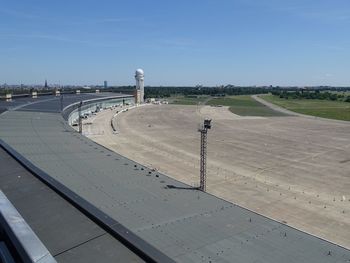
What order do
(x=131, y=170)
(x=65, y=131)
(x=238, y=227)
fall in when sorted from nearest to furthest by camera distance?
(x=238, y=227), (x=131, y=170), (x=65, y=131)

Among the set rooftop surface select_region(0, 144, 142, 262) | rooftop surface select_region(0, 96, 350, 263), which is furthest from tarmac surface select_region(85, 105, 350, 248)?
rooftop surface select_region(0, 144, 142, 262)

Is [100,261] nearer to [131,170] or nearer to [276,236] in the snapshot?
[276,236]

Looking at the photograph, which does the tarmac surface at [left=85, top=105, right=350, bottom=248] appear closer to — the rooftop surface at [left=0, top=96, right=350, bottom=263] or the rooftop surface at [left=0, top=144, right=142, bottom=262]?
the rooftop surface at [left=0, top=96, right=350, bottom=263]

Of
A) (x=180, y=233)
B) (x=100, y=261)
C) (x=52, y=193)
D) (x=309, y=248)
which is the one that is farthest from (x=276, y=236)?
(x=52, y=193)

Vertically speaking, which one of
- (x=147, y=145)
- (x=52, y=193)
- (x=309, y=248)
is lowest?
(x=147, y=145)

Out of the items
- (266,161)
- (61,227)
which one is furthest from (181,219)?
(266,161)

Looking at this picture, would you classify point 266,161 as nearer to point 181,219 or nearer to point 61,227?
point 181,219
